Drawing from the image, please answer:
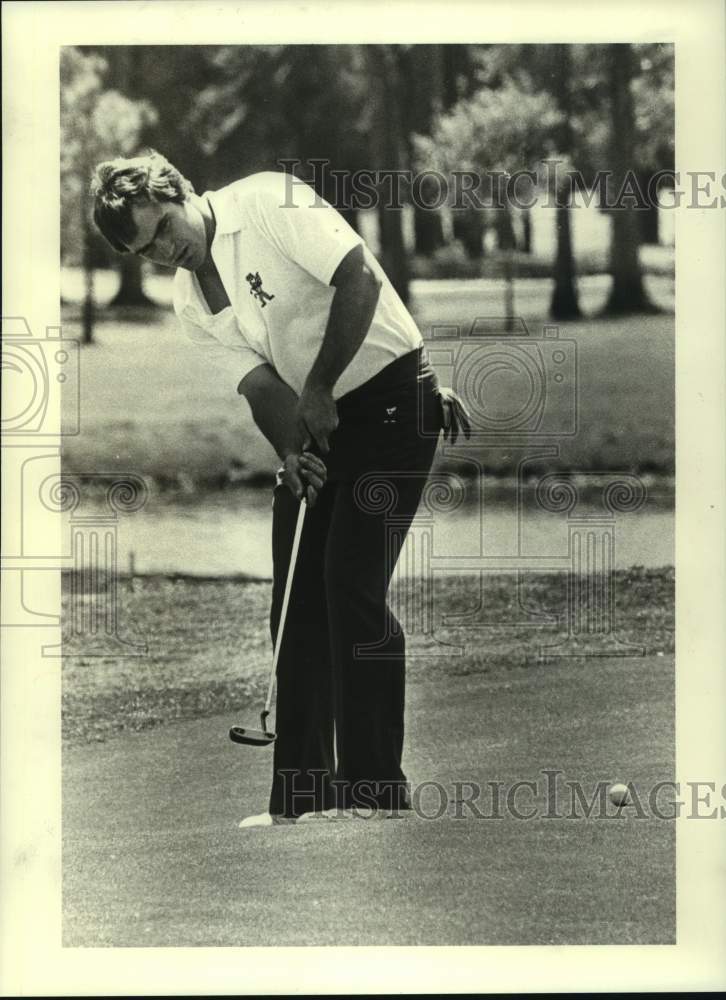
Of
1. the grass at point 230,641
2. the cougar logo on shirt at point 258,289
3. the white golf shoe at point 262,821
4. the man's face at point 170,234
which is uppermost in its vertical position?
the man's face at point 170,234

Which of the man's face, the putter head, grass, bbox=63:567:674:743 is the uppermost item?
the man's face

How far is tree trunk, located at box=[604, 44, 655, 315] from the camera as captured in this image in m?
4.01

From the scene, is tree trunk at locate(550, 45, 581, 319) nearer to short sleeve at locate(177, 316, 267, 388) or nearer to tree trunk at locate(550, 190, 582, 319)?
tree trunk at locate(550, 190, 582, 319)

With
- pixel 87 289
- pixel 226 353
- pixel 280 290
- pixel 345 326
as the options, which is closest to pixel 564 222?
pixel 345 326

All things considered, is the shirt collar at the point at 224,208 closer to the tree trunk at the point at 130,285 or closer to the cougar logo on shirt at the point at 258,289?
the cougar logo on shirt at the point at 258,289

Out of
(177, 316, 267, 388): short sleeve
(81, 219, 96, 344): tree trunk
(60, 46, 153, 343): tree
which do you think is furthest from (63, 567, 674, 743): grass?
(60, 46, 153, 343): tree

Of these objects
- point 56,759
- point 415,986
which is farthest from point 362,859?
point 56,759

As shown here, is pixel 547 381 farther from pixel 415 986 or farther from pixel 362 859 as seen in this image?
pixel 415 986

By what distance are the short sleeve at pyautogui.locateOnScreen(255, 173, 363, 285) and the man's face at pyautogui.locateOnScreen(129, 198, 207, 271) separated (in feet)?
0.67

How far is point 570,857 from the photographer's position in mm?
3984

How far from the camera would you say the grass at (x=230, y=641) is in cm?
402

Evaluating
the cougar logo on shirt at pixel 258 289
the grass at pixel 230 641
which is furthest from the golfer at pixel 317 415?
the grass at pixel 230 641

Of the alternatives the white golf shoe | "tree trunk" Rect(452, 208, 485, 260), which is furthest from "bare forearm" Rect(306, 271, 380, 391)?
the white golf shoe

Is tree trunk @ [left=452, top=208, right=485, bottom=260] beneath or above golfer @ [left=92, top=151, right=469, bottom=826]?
above
